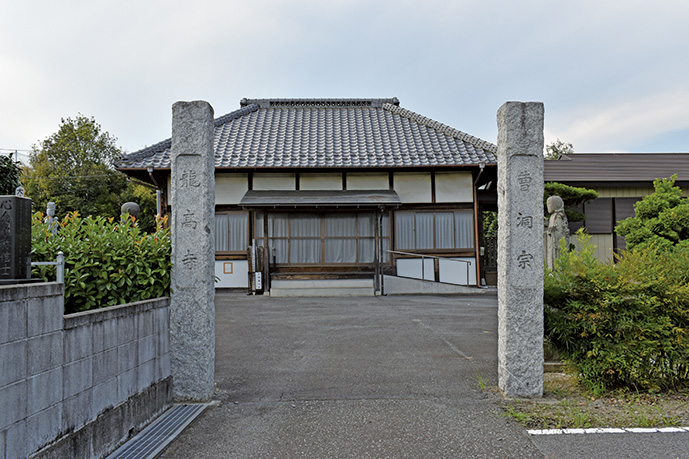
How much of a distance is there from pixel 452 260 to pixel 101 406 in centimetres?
1221

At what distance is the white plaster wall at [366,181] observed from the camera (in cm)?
1459

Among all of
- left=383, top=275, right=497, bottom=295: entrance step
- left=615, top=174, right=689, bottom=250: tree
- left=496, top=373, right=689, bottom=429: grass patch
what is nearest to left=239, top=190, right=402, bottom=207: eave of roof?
left=383, top=275, right=497, bottom=295: entrance step

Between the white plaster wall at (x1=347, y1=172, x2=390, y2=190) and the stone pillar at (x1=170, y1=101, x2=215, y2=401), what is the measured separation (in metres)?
10.3

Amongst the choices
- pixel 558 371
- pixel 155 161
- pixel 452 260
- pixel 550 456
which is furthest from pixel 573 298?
pixel 155 161

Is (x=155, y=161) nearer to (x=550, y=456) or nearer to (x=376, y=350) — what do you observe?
(x=376, y=350)

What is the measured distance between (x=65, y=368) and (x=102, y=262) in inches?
49.0

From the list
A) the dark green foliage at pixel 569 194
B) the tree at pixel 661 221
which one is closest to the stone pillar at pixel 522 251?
the tree at pixel 661 221

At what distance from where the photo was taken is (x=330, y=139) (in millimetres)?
15703

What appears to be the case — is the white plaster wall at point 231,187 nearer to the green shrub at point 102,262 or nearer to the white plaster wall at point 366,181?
the white plaster wall at point 366,181

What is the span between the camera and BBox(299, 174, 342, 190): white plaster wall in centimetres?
1458

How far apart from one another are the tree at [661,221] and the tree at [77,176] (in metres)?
22.2

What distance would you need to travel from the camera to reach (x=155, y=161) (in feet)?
46.0

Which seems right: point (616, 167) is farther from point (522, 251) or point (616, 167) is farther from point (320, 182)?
point (522, 251)

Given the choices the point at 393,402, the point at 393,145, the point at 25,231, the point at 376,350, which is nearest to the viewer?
the point at 25,231
